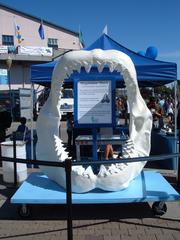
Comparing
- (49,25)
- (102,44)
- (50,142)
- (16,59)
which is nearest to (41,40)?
(49,25)

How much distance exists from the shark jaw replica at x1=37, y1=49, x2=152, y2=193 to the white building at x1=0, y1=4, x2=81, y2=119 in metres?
32.7

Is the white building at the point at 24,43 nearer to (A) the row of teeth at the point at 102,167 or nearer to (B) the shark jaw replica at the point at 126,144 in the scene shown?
(B) the shark jaw replica at the point at 126,144

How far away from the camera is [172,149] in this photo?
9.48 metres

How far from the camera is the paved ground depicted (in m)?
5.05

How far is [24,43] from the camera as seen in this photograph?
154ft

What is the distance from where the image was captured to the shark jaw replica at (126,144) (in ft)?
19.1

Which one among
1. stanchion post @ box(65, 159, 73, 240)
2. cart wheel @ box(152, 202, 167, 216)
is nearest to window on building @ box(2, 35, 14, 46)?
cart wheel @ box(152, 202, 167, 216)

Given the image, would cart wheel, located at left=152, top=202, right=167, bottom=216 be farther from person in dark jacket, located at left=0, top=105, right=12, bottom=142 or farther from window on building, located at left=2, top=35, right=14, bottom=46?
window on building, located at left=2, top=35, right=14, bottom=46

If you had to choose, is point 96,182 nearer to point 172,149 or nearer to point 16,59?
point 172,149

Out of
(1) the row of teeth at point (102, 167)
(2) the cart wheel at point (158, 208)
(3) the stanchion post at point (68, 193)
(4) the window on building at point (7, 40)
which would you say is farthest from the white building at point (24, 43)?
(3) the stanchion post at point (68, 193)

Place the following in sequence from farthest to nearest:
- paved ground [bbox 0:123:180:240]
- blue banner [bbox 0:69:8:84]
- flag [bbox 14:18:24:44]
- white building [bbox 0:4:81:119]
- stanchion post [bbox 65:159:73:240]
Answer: flag [bbox 14:18:24:44], white building [bbox 0:4:81:119], blue banner [bbox 0:69:8:84], paved ground [bbox 0:123:180:240], stanchion post [bbox 65:159:73:240]

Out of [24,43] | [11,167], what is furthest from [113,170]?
[24,43]

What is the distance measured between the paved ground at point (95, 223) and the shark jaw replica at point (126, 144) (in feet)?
1.28

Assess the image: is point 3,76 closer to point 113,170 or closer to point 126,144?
point 126,144
